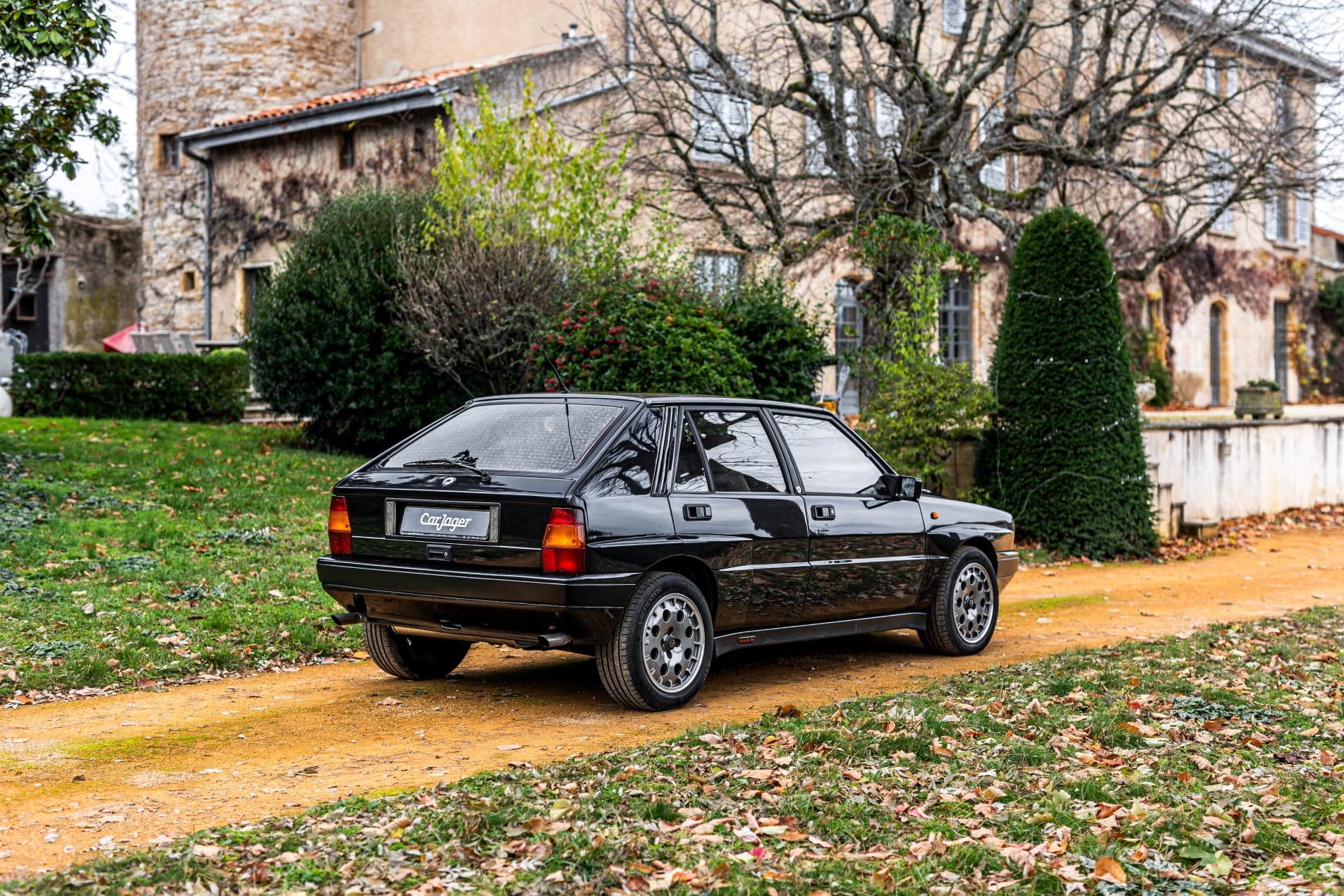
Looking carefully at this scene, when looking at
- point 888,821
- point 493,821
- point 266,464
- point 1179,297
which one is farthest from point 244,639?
point 1179,297

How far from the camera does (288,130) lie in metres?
24.6

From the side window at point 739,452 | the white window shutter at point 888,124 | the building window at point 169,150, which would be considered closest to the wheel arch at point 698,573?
the side window at point 739,452

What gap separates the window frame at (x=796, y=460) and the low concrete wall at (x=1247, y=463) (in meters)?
8.01

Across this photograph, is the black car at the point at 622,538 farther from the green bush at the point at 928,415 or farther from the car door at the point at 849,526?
the green bush at the point at 928,415

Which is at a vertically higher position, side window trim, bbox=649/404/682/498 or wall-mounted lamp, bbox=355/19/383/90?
wall-mounted lamp, bbox=355/19/383/90

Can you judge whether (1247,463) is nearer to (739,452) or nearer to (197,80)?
(739,452)

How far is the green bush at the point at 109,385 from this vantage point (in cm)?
1991

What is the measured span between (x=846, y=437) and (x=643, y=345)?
18.4 feet

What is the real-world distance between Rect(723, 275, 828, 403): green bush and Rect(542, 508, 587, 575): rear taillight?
328 inches

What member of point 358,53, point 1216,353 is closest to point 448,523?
point 358,53

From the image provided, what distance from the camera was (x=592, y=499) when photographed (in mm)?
6500

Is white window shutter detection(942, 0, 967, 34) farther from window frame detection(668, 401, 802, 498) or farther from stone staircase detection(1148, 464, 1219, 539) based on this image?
window frame detection(668, 401, 802, 498)

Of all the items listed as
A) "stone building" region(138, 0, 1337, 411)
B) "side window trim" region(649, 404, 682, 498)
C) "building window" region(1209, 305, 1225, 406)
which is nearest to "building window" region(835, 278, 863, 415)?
"stone building" region(138, 0, 1337, 411)

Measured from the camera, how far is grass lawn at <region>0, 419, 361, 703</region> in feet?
26.6
